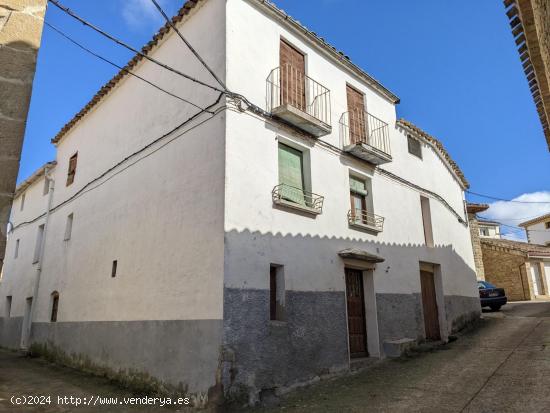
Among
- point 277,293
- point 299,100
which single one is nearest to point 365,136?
point 299,100

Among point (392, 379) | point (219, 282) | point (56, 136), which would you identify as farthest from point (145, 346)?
point (56, 136)

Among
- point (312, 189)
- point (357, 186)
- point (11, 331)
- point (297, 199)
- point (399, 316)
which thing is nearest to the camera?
point (297, 199)

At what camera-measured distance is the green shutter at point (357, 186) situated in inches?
382

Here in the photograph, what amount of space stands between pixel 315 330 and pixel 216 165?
3535mm

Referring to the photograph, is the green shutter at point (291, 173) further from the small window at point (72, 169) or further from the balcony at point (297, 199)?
the small window at point (72, 169)

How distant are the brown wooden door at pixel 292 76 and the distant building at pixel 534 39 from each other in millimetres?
4286

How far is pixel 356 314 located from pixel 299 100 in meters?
4.88

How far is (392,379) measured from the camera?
744 cm

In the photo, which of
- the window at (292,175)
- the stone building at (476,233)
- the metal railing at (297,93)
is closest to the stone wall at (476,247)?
the stone building at (476,233)

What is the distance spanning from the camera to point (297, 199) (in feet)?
26.5

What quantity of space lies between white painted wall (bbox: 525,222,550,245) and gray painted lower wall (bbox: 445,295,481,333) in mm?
24376

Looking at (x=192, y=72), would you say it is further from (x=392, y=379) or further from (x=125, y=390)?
(x=392, y=379)

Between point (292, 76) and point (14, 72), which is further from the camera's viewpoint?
point (292, 76)

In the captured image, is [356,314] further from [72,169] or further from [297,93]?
[72,169]
